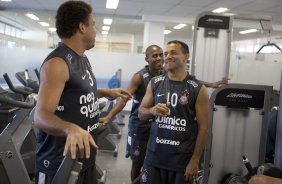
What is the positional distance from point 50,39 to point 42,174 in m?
7.75

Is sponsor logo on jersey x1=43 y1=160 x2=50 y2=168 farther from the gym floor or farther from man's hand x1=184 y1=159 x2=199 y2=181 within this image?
the gym floor

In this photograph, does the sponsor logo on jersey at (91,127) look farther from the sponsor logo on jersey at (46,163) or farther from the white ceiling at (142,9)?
the white ceiling at (142,9)

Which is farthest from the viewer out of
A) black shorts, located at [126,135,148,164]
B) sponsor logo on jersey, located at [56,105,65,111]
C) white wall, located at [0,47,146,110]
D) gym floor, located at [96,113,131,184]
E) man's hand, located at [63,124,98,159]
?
white wall, located at [0,47,146,110]

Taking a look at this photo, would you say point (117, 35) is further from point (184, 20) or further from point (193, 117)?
point (193, 117)

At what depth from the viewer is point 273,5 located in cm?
664

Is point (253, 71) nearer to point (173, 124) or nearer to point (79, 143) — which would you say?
point (173, 124)

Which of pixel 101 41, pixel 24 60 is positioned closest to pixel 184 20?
pixel 101 41

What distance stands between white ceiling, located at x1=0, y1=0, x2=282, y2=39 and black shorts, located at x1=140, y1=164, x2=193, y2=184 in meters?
4.64

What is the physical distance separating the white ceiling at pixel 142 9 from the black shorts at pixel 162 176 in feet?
15.2

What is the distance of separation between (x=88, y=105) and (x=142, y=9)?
6682 millimetres

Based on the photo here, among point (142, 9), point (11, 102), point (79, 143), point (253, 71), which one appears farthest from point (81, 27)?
point (253, 71)

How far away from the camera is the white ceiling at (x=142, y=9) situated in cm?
679

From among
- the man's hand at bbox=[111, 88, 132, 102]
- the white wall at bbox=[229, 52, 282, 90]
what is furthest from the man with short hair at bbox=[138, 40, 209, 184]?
the white wall at bbox=[229, 52, 282, 90]

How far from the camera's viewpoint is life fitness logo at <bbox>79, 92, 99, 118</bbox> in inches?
63.4
